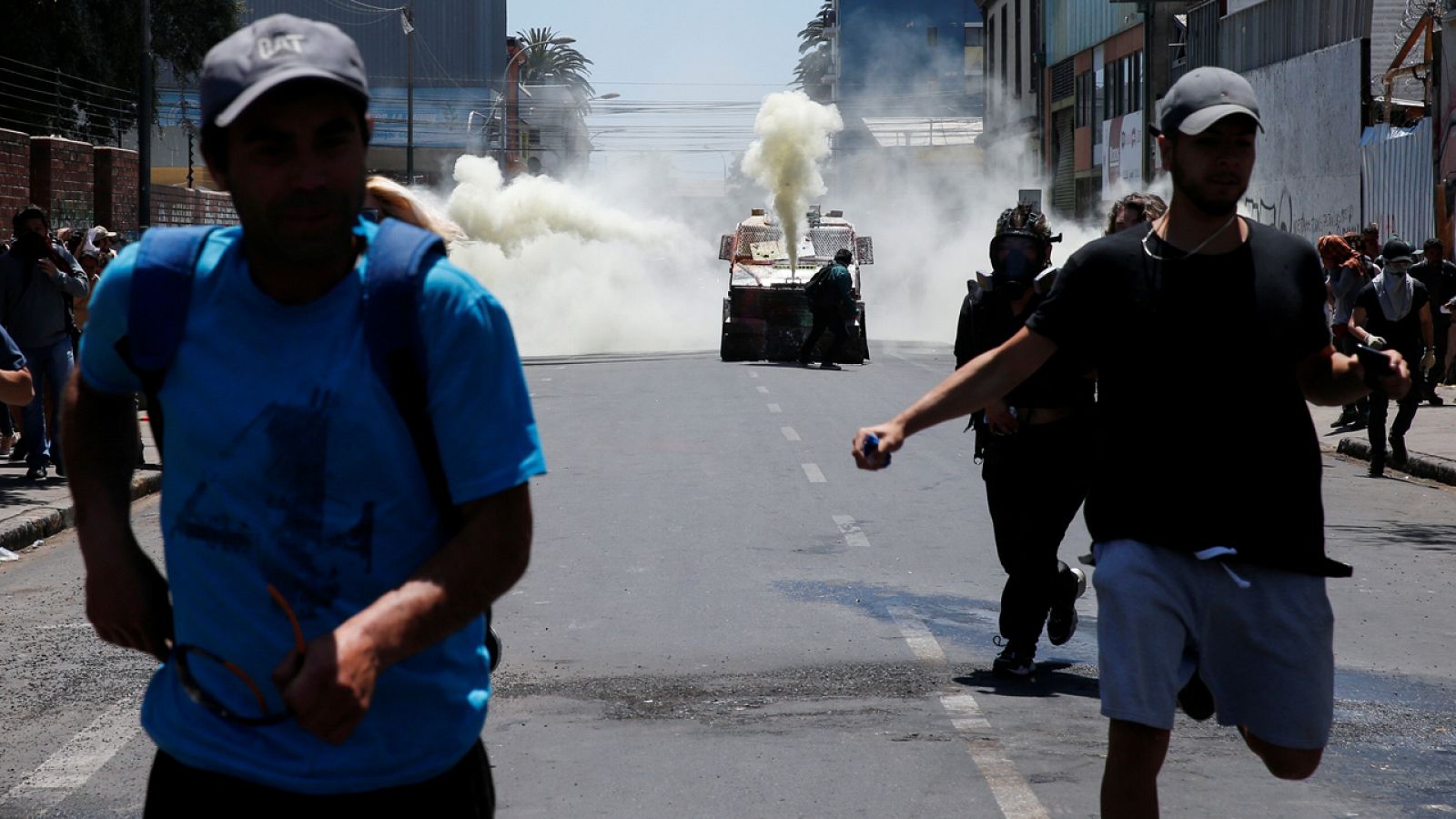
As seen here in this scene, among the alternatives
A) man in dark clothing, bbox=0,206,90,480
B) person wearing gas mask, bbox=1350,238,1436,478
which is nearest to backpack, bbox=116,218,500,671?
man in dark clothing, bbox=0,206,90,480

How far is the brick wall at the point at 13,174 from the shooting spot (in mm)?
19359

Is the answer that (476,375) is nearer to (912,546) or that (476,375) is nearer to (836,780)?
(836,780)

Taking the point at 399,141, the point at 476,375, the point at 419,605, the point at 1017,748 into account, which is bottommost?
the point at 1017,748

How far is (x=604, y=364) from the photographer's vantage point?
30.7 metres

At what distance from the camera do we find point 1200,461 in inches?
145

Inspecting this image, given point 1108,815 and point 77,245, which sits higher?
point 77,245

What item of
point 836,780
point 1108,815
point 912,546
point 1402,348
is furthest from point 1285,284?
point 1402,348

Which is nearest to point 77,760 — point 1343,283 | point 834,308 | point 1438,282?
point 1343,283

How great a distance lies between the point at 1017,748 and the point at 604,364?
25.4 m

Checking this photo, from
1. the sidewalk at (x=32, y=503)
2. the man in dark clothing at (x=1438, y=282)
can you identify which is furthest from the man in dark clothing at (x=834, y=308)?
the sidewalk at (x=32, y=503)

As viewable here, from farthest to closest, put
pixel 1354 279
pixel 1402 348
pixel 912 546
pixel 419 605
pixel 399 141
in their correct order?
pixel 399 141 → pixel 1354 279 → pixel 1402 348 → pixel 912 546 → pixel 419 605

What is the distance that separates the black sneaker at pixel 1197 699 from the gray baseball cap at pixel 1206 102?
1202 millimetres

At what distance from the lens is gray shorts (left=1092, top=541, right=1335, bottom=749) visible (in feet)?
12.1

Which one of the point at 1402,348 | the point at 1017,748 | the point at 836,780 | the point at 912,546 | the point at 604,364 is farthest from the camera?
the point at 604,364
